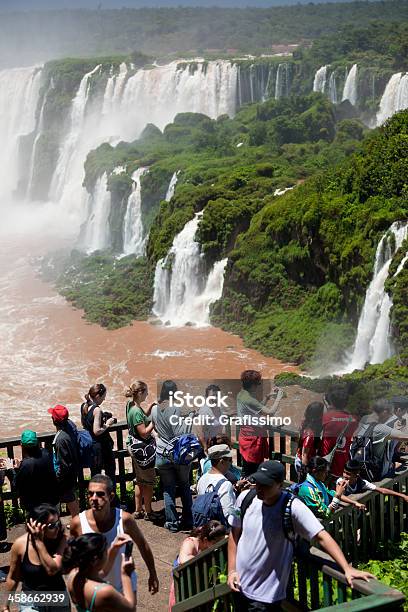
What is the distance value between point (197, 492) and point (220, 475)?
0.24m

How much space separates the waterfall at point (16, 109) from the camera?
67375 mm

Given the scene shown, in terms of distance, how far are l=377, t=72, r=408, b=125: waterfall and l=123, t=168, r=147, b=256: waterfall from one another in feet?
52.1

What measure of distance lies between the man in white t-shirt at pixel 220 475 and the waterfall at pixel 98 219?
33.4 metres

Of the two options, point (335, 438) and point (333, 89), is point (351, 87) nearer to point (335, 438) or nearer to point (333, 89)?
point (333, 89)

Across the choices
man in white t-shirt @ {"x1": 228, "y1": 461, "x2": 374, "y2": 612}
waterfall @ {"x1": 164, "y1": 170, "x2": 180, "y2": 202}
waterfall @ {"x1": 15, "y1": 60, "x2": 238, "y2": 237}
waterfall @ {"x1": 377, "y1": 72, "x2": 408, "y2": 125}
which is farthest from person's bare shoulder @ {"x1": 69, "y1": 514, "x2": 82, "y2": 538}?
waterfall @ {"x1": 15, "y1": 60, "x2": 238, "y2": 237}

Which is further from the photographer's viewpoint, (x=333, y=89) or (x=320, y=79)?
(x=320, y=79)

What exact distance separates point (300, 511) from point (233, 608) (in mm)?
898

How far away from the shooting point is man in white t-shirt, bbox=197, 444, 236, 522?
20.3 feet

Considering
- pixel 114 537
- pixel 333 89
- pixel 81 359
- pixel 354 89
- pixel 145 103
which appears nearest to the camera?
pixel 114 537

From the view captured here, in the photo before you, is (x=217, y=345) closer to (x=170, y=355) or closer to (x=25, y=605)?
(x=170, y=355)

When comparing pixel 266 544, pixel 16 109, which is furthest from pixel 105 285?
pixel 16 109

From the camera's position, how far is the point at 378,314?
2198 centimetres

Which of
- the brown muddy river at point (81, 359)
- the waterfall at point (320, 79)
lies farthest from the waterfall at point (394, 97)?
the brown muddy river at point (81, 359)

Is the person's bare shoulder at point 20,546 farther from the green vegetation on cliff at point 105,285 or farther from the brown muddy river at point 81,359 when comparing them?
the green vegetation on cliff at point 105,285
